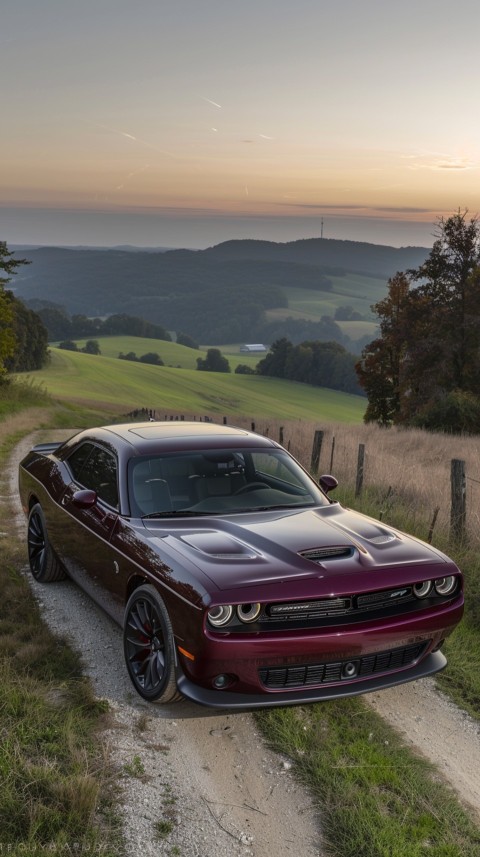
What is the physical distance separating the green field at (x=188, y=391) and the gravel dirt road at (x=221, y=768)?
53634 mm

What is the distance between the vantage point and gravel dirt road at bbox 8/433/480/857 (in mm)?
3268

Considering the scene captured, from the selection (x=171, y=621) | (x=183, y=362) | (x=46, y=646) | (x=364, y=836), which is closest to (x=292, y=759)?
(x=364, y=836)

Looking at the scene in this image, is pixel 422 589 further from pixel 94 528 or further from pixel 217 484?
pixel 94 528

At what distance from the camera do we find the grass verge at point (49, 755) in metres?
3.15

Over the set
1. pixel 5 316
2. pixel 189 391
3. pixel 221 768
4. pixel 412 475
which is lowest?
pixel 189 391

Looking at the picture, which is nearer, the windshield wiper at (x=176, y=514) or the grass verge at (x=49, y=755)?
the grass verge at (x=49, y=755)

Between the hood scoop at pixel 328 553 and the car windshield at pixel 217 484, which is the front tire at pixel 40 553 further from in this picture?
the hood scoop at pixel 328 553

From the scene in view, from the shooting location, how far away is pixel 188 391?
278ft

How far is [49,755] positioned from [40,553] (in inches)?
135

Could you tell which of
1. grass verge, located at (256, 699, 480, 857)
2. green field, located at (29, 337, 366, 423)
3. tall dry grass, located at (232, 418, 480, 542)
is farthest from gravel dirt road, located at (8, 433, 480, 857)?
green field, located at (29, 337, 366, 423)

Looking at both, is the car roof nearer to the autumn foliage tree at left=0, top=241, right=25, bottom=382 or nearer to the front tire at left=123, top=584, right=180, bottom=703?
the front tire at left=123, top=584, right=180, bottom=703

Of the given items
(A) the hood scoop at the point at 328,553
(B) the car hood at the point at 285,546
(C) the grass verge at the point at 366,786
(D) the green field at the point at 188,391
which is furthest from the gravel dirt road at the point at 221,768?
(D) the green field at the point at 188,391

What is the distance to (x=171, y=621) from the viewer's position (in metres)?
4.16

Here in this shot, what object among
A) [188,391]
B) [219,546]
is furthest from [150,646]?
[188,391]
